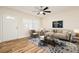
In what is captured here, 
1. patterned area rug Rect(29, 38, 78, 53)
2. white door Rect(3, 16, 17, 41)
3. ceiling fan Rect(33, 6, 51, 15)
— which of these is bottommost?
patterned area rug Rect(29, 38, 78, 53)

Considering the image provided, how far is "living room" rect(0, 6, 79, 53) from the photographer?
1.46 metres

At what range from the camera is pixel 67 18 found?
1.52 meters

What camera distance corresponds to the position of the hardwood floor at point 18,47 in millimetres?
1457

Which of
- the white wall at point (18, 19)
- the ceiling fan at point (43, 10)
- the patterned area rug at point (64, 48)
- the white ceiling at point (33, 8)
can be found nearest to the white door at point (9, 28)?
the white wall at point (18, 19)

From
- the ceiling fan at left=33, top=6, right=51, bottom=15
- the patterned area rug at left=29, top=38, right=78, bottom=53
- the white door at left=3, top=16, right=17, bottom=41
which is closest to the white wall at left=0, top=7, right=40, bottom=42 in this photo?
the white door at left=3, top=16, right=17, bottom=41

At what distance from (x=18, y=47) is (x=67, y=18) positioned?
1.06 m

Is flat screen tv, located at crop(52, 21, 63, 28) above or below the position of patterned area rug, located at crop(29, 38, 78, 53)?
above

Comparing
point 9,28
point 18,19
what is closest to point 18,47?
point 9,28

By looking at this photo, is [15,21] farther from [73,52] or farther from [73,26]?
[73,52]

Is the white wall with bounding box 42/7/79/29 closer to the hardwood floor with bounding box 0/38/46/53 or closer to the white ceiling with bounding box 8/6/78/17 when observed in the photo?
the white ceiling with bounding box 8/6/78/17

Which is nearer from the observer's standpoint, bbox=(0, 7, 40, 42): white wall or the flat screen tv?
bbox=(0, 7, 40, 42): white wall

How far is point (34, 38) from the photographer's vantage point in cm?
158

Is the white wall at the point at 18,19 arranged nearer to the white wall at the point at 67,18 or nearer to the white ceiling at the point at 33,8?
the white ceiling at the point at 33,8

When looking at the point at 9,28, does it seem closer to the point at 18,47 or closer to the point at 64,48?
the point at 18,47
